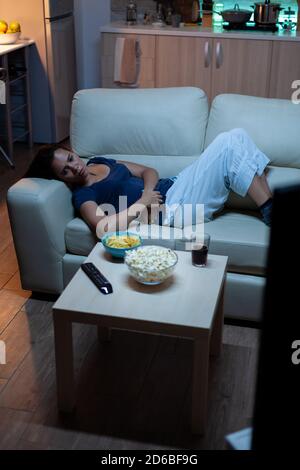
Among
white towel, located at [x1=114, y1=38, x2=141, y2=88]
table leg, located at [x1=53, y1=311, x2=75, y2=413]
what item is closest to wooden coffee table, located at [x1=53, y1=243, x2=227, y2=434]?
table leg, located at [x1=53, y1=311, x2=75, y2=413]

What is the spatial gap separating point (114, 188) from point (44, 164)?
13.1 inches

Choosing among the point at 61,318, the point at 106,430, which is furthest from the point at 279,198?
the point at 106,430

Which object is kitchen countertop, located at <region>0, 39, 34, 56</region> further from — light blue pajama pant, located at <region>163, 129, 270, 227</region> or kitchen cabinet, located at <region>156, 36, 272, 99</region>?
light blue pajama pant, located at <region>163, 129, 270, 227</region>

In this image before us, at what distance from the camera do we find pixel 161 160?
3059mm

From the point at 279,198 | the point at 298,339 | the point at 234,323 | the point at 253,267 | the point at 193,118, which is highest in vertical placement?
the point at 279,198

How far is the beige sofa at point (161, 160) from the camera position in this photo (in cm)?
258

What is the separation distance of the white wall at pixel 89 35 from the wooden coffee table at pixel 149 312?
360 cm

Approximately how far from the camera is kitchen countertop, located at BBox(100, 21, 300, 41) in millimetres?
4508

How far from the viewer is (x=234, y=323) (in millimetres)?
2674

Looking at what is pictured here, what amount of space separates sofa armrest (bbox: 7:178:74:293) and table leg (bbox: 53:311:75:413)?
0.72 meters

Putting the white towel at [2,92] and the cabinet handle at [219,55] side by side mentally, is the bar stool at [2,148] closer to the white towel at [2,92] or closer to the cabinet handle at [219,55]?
the white towel at [2,92]

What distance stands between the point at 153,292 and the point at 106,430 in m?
0.49

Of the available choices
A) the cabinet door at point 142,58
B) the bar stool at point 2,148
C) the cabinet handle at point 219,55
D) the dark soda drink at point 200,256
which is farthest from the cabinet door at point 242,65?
the dark soda drink at point 200,256

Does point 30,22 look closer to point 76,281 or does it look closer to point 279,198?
point 76,281
